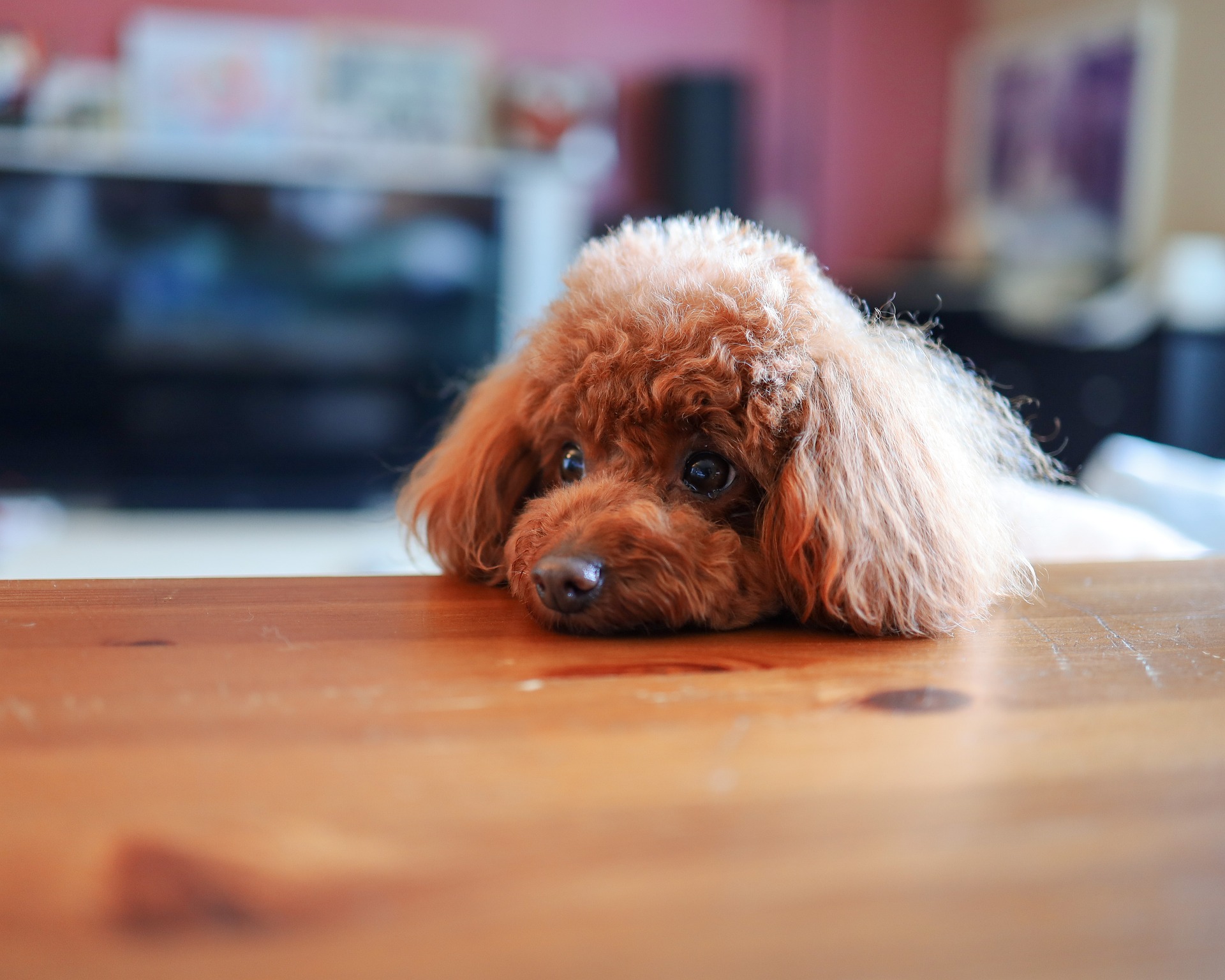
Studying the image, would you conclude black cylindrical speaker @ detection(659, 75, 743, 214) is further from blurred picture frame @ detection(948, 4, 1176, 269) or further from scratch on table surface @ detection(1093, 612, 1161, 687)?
scratch on table surface @ detection(1093, 612, 1161, 687)

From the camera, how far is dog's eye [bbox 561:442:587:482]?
1.00 m

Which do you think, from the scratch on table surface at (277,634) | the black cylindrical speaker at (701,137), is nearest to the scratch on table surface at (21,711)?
the scratch on table surface at (277,634)

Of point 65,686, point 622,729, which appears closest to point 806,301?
point 622,729

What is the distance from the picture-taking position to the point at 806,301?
3.06 feet

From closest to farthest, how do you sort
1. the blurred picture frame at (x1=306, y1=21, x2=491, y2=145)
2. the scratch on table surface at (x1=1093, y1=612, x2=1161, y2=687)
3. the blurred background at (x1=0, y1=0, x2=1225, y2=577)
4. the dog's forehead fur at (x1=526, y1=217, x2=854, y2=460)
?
the scratch on table surface at (x1=1093, y1=612, x2=1161, y2=687), the dog's forehead fur at (x1=526, y1=217, x2=854, y2=460), the blurred background at (x1=0, y1=0, x2=1225, y2=577), the blurred picture frame at (x1=306, y1=21, x2=491, y2=145)

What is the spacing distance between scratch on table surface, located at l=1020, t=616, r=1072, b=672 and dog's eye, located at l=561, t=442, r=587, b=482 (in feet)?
1.32

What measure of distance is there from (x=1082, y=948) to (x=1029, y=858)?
52mm

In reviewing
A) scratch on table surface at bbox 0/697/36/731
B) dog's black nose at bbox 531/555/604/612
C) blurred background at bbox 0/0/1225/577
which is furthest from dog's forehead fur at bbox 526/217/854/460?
blurred background at bbox 0/0/1225/577

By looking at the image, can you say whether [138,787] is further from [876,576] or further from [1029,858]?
[876,576]

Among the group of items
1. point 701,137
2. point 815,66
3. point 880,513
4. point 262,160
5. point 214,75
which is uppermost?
point 815,66

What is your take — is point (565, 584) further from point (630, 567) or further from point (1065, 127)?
point (1065, 127)

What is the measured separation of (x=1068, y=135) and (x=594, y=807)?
4.85 m

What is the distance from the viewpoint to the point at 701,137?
471cm

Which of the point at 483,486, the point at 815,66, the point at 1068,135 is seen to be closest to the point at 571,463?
the point at 483,486
